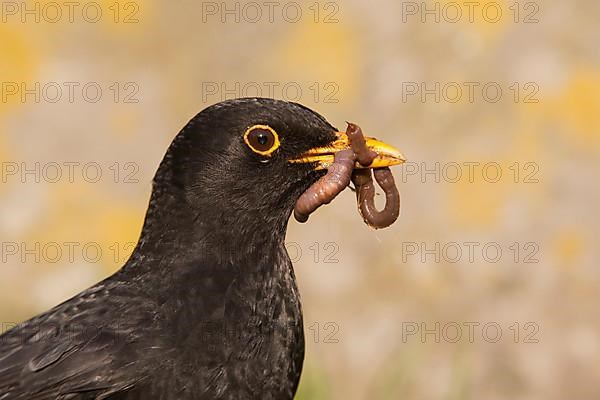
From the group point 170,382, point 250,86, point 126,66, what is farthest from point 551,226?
point 170,382

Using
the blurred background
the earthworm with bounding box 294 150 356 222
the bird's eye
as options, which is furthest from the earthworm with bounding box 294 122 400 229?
the blurred background

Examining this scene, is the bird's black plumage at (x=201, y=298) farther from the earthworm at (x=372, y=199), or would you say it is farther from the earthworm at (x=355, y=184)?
the earthworm at (x=372, y=199)

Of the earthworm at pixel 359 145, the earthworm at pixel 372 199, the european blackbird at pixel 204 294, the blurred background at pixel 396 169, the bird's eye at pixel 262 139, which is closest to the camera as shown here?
the european blackbird at pixel 204 294

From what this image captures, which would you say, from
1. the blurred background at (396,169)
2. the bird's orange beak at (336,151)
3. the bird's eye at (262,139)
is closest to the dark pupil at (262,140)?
the bird's eye at (262,139)

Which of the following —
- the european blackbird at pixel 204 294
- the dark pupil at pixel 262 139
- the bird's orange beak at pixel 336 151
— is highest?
the dark pupil at pixel 262 139

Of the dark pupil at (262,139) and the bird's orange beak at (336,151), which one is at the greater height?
the dark pupil at (262,139)

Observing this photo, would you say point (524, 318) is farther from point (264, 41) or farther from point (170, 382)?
point (170, 382)
